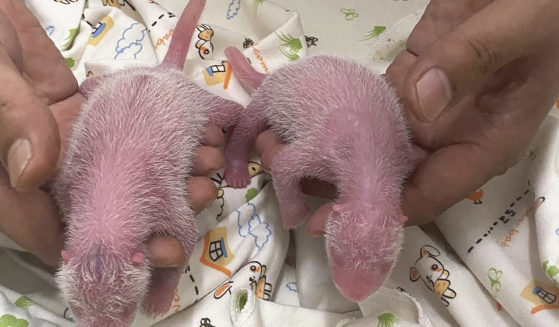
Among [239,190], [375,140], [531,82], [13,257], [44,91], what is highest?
[531,82]

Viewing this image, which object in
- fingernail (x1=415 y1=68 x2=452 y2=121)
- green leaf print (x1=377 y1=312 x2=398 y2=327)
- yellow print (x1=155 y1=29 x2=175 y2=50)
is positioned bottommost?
green leaf print (x1=377 y1=312 x2=398 y2=327)

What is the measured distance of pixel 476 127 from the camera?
1.07 meters

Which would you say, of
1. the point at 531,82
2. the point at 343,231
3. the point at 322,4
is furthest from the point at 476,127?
the point at 322,4

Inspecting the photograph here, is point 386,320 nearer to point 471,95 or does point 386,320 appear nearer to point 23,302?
point 471,95

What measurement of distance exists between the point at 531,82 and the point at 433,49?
29 centimetres

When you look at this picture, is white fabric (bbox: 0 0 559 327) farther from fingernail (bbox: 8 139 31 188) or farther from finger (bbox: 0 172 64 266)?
fingernail (bbox: 8 139 31 188)

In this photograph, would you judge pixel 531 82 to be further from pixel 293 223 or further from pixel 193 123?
pixel 193 123

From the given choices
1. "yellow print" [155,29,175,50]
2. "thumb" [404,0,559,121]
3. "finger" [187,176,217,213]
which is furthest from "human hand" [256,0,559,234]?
"yellow print" [155,29,175,50]

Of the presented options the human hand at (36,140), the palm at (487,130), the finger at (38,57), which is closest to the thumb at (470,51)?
the palm at (487,130)

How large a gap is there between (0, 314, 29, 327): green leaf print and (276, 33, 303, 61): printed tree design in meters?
0.77

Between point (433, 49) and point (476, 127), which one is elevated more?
point (433, 49)

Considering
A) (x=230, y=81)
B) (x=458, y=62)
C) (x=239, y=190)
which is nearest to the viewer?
(x=458, y=62)

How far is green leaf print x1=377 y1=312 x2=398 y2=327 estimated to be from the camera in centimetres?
109

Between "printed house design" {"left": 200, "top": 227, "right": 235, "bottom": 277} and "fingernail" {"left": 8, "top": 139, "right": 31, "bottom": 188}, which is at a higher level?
"fingernail" {"left": 8, "top": 139, "right": 31, "bottom": 188}
